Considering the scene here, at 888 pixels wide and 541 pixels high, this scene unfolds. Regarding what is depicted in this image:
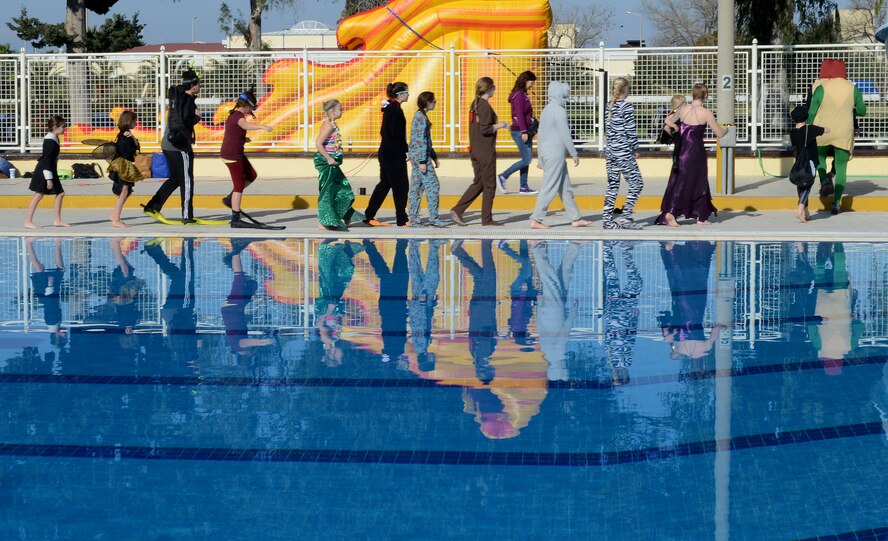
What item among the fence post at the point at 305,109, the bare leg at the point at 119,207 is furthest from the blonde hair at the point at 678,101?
the fence post at the point at 305,109

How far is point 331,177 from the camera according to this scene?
48.9 ft

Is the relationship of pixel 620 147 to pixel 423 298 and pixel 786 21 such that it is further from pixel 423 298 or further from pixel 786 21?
pixel 786 21

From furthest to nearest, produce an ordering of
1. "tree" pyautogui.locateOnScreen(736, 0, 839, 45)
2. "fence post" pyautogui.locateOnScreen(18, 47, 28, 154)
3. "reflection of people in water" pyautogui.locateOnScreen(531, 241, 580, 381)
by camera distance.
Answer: "tree" pyautogui.locateOnScreen(736, 0, 839, 45) → "fence post" pyautogui.locateOnScreen(18, 47, 28, 154) → "reflection of people in water" pyautogui.locateOnScreen(531, 241, 580, 381)

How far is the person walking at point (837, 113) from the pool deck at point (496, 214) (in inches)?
27.8

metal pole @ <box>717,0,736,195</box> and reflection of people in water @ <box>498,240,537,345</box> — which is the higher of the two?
metal pole @ <box>717,0,736,195</box>

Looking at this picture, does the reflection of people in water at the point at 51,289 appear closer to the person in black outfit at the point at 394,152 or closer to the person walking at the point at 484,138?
the person in black outfit at the point at 394,152

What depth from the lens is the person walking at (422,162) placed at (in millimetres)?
14656

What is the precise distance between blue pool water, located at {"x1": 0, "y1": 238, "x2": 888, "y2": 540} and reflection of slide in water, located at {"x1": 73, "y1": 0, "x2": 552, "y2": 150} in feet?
31.4

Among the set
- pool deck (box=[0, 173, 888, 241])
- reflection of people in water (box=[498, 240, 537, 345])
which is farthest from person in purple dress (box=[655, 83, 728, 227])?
reflection of people in water (box=[498, 240, 537, 345])

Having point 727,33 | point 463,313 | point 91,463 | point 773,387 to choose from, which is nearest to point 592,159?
point 727,33

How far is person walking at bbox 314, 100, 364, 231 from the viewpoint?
14438mm

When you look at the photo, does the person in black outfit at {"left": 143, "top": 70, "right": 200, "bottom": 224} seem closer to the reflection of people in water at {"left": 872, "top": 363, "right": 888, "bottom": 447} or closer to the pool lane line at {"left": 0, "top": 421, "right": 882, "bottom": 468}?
the pool lane line at {"left": 0, "top": 421, "right": 882, "bottom": 468}

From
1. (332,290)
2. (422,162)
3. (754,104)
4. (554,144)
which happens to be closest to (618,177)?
(554,144)

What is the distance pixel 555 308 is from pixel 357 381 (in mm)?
2834
